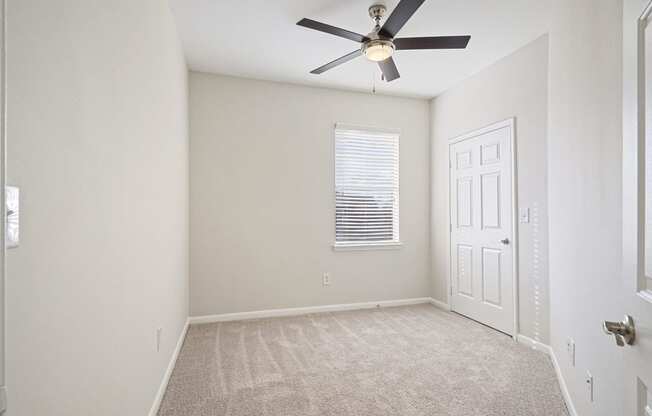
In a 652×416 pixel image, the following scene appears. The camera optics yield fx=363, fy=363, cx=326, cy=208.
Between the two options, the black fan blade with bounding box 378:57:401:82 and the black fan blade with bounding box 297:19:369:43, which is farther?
the black fan blade with bounding box 378:57:401:82

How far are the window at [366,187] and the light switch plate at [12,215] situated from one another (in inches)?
153

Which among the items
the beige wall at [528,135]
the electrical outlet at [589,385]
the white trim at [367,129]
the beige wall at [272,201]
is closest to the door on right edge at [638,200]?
the electrical outlet at [589,385]

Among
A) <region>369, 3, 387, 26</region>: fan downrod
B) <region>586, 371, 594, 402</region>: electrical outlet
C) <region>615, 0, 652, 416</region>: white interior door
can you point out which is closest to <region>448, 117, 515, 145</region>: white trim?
<region>369, 3, 387, 26</region>: fan downrod

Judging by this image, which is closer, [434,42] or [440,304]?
[434,42]

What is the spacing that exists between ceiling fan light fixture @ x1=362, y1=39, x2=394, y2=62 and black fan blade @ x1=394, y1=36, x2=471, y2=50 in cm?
6

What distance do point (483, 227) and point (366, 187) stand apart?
1.53 meters

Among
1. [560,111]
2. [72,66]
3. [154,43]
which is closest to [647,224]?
[72,66]

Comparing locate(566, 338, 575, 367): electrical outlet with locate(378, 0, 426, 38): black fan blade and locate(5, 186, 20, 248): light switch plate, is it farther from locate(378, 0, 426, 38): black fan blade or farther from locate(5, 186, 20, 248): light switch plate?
locate(5, 186, 20, 248): light switch plate

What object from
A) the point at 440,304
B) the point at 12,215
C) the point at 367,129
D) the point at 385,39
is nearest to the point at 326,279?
the point at 440,304

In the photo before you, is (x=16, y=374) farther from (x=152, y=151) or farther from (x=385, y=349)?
(x=385, y=349)

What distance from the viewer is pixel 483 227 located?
404 cm

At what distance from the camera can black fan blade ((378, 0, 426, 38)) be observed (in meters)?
2.12

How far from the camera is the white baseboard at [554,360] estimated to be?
2.23 m

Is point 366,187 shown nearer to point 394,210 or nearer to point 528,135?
point 394,210
